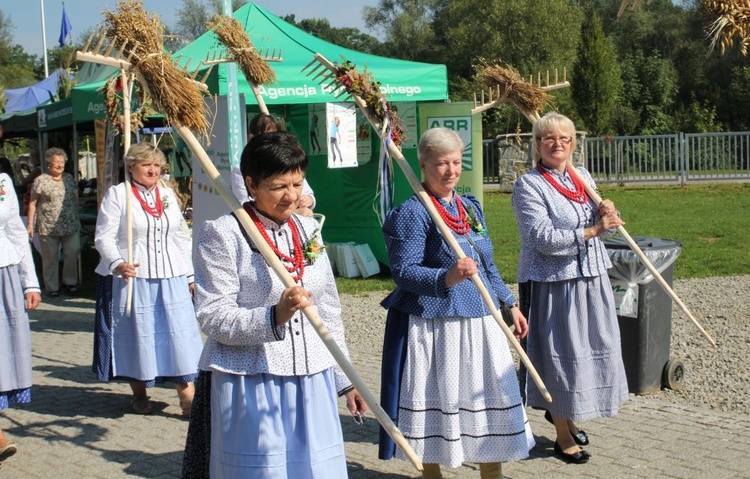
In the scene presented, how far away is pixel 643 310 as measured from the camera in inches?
251

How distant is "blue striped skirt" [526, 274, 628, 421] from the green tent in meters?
6.00

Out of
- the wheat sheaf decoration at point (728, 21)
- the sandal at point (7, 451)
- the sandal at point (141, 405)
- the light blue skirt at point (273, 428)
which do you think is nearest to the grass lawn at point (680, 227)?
the sandal at point (141, 405)

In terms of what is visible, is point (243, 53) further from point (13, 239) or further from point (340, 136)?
point (340, 136)

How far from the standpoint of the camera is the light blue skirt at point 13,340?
5.64 metres

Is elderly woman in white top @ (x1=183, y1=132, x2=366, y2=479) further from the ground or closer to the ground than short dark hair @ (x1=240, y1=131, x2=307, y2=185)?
closer to the ground

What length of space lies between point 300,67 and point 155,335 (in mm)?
6114

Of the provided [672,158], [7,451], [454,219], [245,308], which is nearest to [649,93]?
[672,158]

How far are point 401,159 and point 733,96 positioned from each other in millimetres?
40061

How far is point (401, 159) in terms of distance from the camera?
4156mm

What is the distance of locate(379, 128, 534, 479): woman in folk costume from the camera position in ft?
14.1

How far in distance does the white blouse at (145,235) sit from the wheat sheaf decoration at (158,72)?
268cm

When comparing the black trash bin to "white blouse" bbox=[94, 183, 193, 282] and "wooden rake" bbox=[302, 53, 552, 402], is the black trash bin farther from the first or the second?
"white blouse" bbox=[94, 183, 193, 282]

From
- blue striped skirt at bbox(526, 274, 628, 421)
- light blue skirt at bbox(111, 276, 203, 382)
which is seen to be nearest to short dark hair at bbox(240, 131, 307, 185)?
blue striped skirt at bbox(526, 274, 628, 421)

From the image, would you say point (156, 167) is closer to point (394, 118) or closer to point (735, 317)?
point (394, 118)
